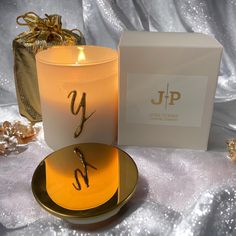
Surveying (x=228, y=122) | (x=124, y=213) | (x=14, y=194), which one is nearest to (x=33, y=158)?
(x=14, y=194)

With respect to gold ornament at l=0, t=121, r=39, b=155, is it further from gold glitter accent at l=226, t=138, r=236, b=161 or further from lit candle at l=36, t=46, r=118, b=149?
gold glitter accent at l=226, t=138, r=236, b=161

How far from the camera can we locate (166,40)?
22.3 inches

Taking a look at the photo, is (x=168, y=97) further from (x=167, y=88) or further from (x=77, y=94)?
(x=77, y=94)

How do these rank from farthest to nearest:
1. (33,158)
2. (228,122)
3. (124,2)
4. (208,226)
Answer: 1. (124,2)
2. (228,122)
3. (33,158)
4. (208,226)

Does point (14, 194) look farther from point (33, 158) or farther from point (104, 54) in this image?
point (104, 54)

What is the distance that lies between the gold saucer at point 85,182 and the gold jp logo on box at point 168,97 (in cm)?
12

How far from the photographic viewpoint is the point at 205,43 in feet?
1.78

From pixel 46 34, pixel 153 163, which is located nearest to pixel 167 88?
pixel 153 163

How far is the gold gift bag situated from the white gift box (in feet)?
0.49

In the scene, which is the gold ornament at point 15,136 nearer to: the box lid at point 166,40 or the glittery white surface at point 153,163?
the glittery white surface at point 153,163

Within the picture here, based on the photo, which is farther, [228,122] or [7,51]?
[7,51]

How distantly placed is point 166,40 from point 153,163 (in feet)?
0.71

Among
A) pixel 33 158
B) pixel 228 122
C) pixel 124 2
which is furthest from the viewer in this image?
pixel 124 2

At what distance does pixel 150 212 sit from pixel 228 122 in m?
0.36
